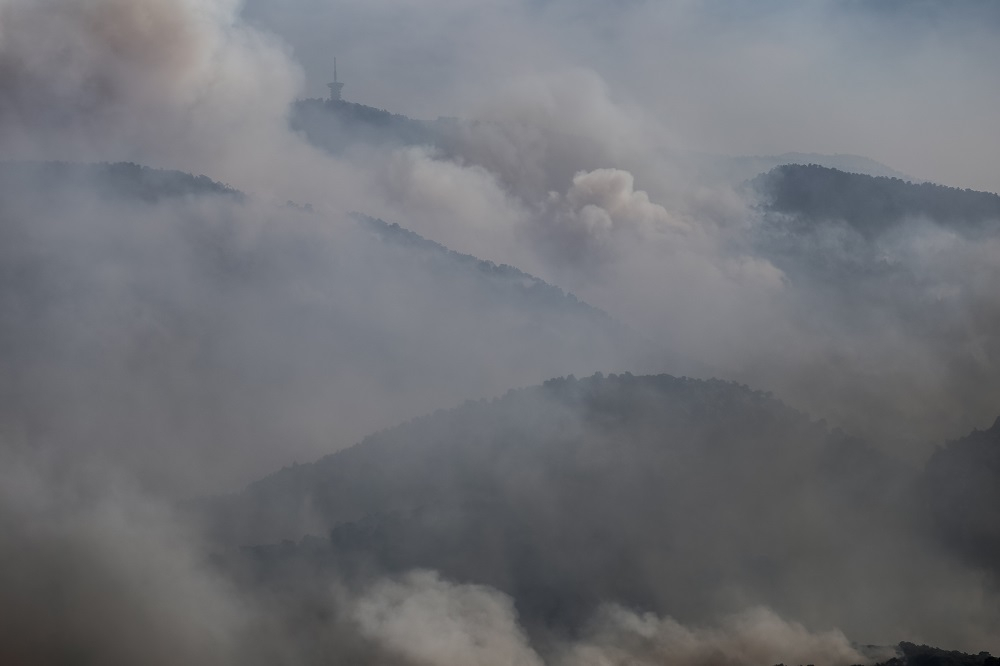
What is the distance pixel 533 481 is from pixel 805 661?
32593mm

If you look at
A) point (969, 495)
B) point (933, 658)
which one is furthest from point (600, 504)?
point (969, 495)

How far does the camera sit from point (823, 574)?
3489 inches

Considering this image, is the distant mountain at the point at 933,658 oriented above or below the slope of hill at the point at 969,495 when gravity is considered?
below

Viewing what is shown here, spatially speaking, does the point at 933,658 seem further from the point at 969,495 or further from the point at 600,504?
the point at 969,495

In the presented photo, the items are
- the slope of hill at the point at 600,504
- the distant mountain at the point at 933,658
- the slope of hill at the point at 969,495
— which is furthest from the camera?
the slope of hill at the point at 969,495

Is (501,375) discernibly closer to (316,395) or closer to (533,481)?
(316,395)

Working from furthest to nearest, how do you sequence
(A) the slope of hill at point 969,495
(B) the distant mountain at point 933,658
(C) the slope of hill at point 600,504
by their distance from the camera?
(A) the slope of hill at point 969,495
(C) the slope of hill at point 600,504
(B) the distant mountain at point 933,658

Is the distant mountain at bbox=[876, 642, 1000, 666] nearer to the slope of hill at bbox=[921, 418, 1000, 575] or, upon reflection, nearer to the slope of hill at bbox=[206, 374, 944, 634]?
the slope of hill at bbox=[206, 374, 944, 634]

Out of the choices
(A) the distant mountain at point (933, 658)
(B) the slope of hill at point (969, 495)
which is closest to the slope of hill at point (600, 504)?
(B) the slope of hill at point (969, 495)

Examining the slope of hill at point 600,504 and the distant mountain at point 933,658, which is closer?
the distant mountain at point 933,658

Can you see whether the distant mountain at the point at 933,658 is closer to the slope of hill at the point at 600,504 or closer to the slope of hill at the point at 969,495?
the slope of hill at the point at 600,504

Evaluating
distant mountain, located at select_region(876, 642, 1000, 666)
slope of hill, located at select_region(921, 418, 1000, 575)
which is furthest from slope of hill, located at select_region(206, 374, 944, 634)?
distant mountain, located at select_region(876, 642, 1000, 666)

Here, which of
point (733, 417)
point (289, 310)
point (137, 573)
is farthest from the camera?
point (289, 310)

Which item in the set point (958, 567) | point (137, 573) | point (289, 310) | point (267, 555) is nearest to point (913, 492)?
point (958, 567)
